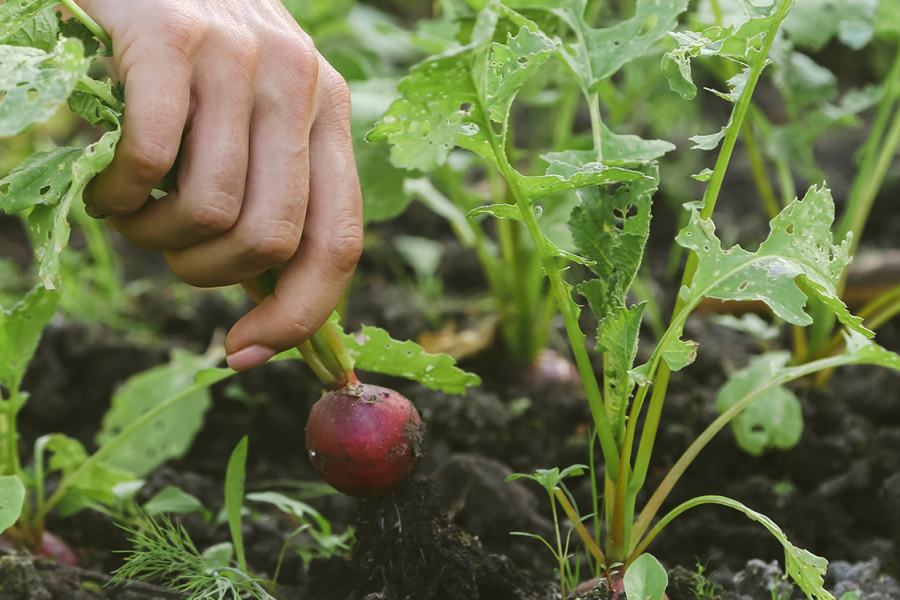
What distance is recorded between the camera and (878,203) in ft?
8.03

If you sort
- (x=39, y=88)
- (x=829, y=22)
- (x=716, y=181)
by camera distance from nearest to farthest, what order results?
(x=39, y=88), (x=716, y=181), (x=829, y=22)

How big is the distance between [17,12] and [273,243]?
0.36 meters

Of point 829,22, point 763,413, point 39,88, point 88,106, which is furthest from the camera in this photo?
point 829,22

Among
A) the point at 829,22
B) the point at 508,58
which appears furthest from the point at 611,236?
the point at 829,22

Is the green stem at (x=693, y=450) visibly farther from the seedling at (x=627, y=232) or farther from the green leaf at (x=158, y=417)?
the green leaf at (x=158, y=417)

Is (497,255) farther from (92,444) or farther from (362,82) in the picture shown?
(92,444)

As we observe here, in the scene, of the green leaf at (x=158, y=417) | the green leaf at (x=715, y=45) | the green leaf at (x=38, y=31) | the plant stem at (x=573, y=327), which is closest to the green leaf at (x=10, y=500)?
the green leaf at (x=158, y=417)

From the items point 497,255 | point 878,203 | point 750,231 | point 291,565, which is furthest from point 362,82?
point 878,203

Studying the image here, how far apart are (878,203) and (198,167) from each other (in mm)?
2547

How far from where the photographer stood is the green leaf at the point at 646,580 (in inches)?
28.6

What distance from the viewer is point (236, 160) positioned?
0.67 metres

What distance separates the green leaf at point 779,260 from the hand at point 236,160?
0.39m

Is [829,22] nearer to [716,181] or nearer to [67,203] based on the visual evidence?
[716,181]

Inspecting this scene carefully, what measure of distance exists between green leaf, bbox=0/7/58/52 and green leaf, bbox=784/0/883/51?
1.38 meters
